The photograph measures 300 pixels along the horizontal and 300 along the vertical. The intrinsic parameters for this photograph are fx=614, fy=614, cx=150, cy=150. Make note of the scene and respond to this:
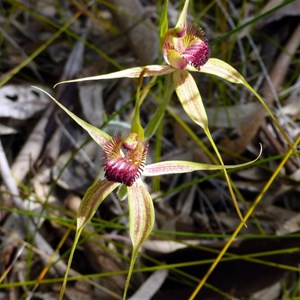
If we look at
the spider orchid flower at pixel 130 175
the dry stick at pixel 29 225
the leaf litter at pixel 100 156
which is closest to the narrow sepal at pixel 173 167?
the spider orchid flower at pixel 130 175

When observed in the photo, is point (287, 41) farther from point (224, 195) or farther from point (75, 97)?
point (75, 97)

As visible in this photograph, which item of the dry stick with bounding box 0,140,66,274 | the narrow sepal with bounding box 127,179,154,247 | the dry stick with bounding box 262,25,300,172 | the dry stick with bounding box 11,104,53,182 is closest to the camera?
the narrow sepal with bounding box 127,179,154,247

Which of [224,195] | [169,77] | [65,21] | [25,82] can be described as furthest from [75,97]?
[169,77]

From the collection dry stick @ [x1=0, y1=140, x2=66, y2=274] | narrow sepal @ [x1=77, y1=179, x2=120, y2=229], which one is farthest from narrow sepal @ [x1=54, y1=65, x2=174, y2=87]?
dry stick @ [x1=0, y1=140, x2=66, y2=274]

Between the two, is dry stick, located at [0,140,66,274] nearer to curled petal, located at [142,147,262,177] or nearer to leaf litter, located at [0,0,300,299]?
leaf litter, located at [0,0,300,299]

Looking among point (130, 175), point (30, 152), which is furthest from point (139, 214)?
point (30, 152)
